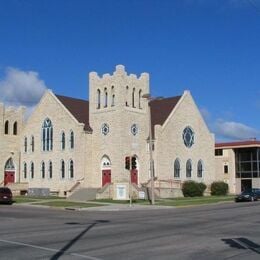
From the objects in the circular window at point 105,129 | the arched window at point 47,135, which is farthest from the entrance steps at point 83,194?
the arched window at point 47,135

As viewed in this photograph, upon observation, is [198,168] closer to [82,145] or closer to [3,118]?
[82,145]

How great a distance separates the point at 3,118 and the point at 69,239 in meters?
47.9

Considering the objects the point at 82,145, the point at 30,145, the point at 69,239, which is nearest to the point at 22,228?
the point at 69,239

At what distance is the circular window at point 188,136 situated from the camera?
61.0 m

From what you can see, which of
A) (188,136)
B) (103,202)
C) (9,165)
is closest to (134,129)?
(188,136)

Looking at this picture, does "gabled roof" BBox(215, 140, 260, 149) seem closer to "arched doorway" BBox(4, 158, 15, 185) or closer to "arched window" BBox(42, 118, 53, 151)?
"arched window" BBox(42, 118, 53, 151)

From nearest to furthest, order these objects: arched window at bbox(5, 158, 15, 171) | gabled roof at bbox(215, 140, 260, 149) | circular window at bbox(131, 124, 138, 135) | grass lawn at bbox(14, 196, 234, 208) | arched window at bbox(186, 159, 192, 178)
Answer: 1. grass lawn at bbox(14, 196, 234, 208)
2. circular window at bbox(131, 124, 138, 135)
3. arched window at bbox(186, 159, 192, 178)
4. arched window at bbox(5, 158, 15, 171)
5. gabled roof at bbox(215, 140, 260, 149)

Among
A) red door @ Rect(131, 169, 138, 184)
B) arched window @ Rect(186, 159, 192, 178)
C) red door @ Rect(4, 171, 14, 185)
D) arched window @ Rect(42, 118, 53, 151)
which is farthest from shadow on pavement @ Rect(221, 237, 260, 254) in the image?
red door @ Rect(4, 171, 14, 185)

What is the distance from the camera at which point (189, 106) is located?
62500mm

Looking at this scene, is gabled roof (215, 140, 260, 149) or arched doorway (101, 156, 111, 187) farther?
gabled roof (215, 140, 260, 149)

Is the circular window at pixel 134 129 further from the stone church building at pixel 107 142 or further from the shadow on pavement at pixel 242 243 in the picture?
the shadow on pavement at pixel 242 243

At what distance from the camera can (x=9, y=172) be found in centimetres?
6338

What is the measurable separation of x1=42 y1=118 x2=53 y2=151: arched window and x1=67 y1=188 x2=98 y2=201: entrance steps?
8126 millimetres

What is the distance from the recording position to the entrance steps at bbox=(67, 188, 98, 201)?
51.7 metres
